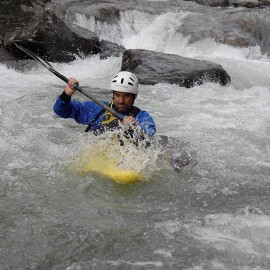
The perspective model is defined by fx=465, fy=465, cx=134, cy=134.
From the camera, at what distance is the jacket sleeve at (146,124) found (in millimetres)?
5102

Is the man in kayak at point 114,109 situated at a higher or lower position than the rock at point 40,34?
higher

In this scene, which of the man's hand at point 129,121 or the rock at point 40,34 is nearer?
the man's hand at point 129,121

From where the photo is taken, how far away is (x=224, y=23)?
16.3 m

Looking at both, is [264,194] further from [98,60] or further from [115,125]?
[98,60]

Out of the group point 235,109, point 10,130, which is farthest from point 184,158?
point 235,109

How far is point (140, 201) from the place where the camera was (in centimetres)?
455

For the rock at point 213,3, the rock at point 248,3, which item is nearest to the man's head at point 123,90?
the rock at point 213,3

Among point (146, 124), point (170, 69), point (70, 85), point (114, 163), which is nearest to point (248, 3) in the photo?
point (170, 69)

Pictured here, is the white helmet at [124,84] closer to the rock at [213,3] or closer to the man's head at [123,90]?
the man's head at [123,90]

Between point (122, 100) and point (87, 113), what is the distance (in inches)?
19.6

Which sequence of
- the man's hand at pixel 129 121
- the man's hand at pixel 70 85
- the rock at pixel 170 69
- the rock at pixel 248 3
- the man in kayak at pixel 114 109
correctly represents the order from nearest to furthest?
the man's hand at pixel 129 121 → the man's hand at pixel 70 85 → the man in kayak at pixel 114 109 → the rock at pixel 170 69 → the rock at pixel 248 3

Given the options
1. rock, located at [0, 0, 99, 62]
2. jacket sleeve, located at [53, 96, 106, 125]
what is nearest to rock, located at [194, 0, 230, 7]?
rock, located at [0, 0, 99, 62]

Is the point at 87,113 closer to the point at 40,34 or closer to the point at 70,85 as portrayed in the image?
the point at 70,85

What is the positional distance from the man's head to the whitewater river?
0.54 metres
